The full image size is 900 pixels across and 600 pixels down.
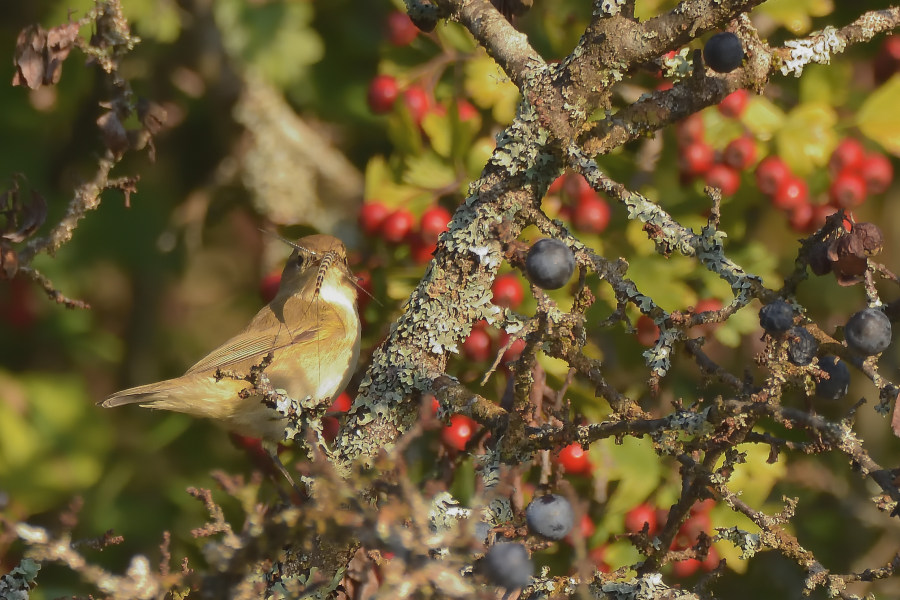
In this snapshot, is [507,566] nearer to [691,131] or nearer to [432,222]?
[432,222]

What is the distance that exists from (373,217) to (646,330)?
3.34 feet

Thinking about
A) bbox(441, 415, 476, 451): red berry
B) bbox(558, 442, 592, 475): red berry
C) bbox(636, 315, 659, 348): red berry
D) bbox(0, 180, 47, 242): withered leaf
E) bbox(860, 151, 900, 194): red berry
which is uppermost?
bbox(860, 151, 900, 194): red berry

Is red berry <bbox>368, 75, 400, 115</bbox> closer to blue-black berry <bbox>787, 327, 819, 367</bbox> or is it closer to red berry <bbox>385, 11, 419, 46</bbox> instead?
red berry <bbox>385, 11, 419, 46</bbox>

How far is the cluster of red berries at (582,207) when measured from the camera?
3389 mm

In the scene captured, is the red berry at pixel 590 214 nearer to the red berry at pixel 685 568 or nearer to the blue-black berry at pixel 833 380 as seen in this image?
the red berry at pixel 685 568

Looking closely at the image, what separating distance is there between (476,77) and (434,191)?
16.9 inches

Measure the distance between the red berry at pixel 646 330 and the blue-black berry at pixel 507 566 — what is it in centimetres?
167

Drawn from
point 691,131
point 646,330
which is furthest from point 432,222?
point 691,131

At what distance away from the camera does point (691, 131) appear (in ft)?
12.2

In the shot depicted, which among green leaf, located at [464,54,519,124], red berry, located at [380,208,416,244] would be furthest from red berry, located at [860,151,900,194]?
red berry, located at [380,208,416,244]

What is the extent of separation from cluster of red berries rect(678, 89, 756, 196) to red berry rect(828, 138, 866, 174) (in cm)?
34

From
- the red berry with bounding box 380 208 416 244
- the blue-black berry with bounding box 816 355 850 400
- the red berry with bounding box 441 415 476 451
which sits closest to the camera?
the blue-black berry with bounding box 816 355 850 400

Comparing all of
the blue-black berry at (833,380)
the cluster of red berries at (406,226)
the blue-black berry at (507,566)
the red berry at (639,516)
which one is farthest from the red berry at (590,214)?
the blue-black berry at (507,566)

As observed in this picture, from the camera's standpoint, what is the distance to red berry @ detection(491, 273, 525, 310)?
3.20m
